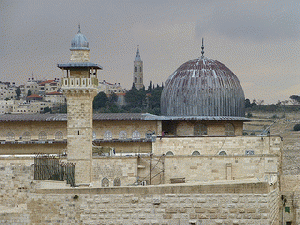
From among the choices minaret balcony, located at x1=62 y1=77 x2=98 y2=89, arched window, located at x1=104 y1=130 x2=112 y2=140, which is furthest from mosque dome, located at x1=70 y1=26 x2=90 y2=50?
arched window, located at x1=104 y1=130 x2=112 y2=140

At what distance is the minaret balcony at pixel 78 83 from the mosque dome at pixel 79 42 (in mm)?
1651

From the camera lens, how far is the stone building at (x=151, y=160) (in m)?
23.0

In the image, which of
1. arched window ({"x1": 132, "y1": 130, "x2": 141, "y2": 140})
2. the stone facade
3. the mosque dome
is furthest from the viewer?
arched window ({"x1": 132, "y1": 130, "x2": 141, "y2": 140})

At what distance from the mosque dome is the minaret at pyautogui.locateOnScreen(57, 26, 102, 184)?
2.86 ft

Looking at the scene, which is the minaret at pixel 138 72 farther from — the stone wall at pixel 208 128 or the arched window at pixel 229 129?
the stone wall at pixel 208 128

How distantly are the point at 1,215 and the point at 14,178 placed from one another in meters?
2.36

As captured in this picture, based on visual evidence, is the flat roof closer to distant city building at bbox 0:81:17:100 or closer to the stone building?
the stone building

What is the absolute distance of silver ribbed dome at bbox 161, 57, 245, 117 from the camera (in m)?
41.1

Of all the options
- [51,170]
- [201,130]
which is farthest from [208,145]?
[51,170]

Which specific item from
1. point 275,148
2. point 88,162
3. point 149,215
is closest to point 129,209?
point 149,215

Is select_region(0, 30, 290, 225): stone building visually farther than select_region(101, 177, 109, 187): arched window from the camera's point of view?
No

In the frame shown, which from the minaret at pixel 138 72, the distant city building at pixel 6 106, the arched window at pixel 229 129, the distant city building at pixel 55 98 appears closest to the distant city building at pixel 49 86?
the minaret at pixel 138 72

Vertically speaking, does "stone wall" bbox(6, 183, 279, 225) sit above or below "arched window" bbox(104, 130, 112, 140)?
below

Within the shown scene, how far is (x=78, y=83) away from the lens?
1210 inches
